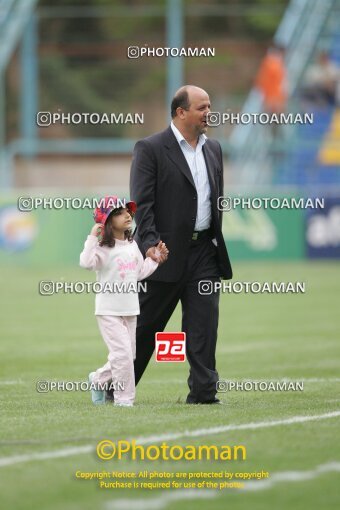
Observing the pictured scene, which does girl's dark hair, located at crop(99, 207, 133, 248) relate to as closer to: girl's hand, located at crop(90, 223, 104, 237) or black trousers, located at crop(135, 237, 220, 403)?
girl's hand, located at crop(90, 223, 104, 237)

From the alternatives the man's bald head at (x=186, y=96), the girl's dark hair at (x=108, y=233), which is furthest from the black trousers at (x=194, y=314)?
the man's bald head at (x=186, y=96)

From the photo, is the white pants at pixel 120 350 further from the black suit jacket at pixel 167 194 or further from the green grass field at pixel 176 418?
the black suit jacket at pixel 167 194

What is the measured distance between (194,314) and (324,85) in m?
22.8

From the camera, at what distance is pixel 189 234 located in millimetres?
9102

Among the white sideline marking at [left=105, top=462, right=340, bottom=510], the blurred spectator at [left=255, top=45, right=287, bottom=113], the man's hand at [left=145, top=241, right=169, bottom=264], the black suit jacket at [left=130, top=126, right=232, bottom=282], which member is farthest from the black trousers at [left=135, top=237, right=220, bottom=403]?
the blurred spectator at [left=255, top=45, right=287, bottom=113]

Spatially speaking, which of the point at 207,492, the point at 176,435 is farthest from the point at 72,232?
the point at 207,492

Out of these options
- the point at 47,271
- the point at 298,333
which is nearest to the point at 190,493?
the point at 298,333

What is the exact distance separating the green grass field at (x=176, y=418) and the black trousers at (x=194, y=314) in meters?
0.25

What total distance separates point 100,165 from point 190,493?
35529 millimetres

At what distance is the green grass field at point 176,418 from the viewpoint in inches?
243

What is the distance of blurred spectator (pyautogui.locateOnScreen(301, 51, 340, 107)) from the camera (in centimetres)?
3114

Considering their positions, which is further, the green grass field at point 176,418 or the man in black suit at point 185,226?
the man in black suit at point 185,226

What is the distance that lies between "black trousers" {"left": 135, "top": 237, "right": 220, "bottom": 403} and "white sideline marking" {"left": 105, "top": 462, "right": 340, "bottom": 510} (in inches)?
95.1

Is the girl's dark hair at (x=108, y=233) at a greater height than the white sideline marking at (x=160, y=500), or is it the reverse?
the girl's dark hair at (x=108, y=233)
